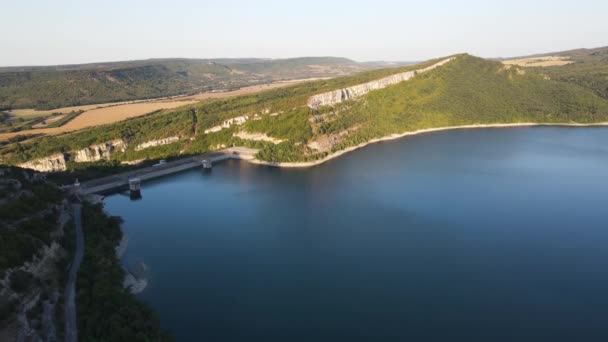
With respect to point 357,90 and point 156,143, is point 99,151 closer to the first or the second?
point 156,143

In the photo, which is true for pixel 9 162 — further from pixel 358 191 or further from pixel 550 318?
pixel 550 318

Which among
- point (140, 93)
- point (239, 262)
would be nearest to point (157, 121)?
point (239, 262)

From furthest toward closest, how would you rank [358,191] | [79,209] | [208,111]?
[208,111] → [358,191] → [79,209]

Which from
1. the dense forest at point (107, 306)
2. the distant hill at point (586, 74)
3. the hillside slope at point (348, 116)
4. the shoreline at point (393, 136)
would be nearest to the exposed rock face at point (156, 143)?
the hillside slope at point (348, 116)

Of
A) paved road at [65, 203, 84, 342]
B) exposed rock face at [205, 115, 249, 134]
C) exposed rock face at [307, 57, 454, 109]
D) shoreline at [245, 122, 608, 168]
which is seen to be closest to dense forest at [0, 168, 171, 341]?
paved road at [65, 203, 84, 342]

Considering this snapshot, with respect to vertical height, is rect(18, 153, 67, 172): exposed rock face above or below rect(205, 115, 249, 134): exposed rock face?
below

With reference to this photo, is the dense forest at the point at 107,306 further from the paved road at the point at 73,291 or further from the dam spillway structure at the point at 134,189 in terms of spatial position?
the dam spillway structure at the point at 134,189

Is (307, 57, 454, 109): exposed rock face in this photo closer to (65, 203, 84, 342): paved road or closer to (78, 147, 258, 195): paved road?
(78, 147, 258, 195): paved road
